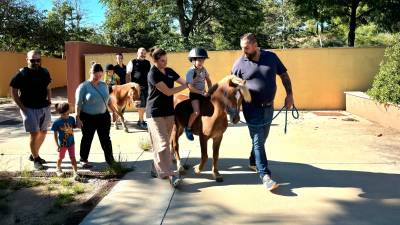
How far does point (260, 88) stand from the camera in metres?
5.69

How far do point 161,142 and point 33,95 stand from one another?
88.9 inches

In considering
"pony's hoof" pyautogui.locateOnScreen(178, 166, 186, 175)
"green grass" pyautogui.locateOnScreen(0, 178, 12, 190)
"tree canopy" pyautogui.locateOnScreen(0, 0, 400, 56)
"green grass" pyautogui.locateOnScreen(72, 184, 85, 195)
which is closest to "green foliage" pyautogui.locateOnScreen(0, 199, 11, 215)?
"green grass" pyautogui.locateOnScreen(0, 178, 12, 190)

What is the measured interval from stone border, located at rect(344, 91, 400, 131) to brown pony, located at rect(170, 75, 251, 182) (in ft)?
17.9

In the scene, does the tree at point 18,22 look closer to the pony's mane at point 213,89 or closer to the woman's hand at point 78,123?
the woman's hand at point 78,123

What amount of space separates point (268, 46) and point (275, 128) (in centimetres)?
1842

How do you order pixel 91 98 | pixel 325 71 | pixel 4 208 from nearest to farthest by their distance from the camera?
pixel 4 208 < pixel 91 98 < pixel 325 71

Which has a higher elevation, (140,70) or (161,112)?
(140,70)

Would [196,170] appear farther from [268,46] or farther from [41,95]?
[268,46]

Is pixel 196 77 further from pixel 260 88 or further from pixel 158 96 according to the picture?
pixel 260 88

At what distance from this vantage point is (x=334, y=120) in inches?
464

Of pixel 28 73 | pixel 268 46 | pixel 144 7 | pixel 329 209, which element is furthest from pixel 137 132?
pixel 268 46

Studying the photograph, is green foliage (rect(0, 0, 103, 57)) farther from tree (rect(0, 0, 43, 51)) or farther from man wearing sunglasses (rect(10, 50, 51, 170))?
man wearing sunglasses (rect(10, 50, 51, 170))

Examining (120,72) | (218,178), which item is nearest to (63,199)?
(218,178)

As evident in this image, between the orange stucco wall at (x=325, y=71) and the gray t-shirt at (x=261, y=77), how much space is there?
832cm
